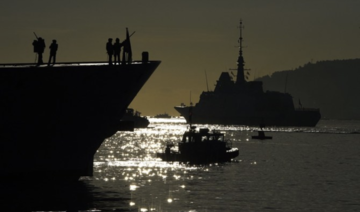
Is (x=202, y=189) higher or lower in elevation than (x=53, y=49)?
lower

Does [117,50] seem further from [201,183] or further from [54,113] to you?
[201,183]

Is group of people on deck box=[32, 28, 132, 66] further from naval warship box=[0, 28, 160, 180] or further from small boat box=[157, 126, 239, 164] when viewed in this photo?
small boat box=[157, 126, 239, 164]

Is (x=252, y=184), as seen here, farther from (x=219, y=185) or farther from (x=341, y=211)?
(x=341, y=211)

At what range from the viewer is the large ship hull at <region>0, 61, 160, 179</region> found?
44750mm

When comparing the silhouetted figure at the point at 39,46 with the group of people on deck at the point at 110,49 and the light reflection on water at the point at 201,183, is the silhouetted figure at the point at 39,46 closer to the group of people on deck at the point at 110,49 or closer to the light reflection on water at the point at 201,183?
the group of people on deck at the point at 110,49

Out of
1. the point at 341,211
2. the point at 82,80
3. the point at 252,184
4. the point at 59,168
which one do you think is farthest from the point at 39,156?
the point at 252,184

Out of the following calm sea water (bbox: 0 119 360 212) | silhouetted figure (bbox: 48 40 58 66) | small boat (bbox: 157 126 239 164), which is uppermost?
silhouetted figure (bbox: 48 40 58 66)

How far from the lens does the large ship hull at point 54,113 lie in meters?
44.8

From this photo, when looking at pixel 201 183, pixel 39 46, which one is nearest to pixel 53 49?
pixel 39 46

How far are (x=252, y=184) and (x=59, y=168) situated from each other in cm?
1781

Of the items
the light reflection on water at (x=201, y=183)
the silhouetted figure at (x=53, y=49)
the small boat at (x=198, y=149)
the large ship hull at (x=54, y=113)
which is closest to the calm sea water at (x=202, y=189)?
the light reflection on water at (x=201, y=183)

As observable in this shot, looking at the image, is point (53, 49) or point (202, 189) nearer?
point (53, 49)

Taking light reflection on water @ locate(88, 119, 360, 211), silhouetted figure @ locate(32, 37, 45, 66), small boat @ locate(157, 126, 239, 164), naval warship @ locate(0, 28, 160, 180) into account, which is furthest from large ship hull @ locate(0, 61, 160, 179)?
small boat @ locate(157, 126, 239, 164)

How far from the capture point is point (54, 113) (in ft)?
150
